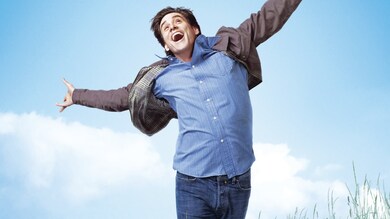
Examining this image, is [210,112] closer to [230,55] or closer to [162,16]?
[230,55]

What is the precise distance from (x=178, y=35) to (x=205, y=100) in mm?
380

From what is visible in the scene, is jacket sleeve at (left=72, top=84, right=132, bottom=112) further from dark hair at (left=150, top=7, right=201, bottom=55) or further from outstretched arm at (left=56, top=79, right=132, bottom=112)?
dark hair at (left=150, top=7, right=201, bottom=55)

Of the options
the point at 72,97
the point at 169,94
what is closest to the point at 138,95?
the point at 169,94

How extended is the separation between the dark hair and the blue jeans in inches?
27.7

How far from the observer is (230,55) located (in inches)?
92.2

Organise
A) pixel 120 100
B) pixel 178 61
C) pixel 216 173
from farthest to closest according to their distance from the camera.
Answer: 1. pixel 120 100
2. pixel 178 61
3. pixel 216 173

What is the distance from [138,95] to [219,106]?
0.44 m

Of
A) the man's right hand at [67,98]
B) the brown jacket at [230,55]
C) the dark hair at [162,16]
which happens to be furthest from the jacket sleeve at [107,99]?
the dark hair at [162,16]

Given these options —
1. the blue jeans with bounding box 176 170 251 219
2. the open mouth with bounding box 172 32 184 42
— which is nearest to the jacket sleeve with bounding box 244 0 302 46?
the open mouth with bounding box 172 32 184 42

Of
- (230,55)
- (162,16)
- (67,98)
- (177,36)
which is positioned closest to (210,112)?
(230,55)

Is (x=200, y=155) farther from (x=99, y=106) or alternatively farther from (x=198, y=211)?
(x=99, y=106)

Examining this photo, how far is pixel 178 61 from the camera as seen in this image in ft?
8.00

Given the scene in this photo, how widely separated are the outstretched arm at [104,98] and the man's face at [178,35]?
1.07 ft

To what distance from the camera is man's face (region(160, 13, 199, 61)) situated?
241cm
